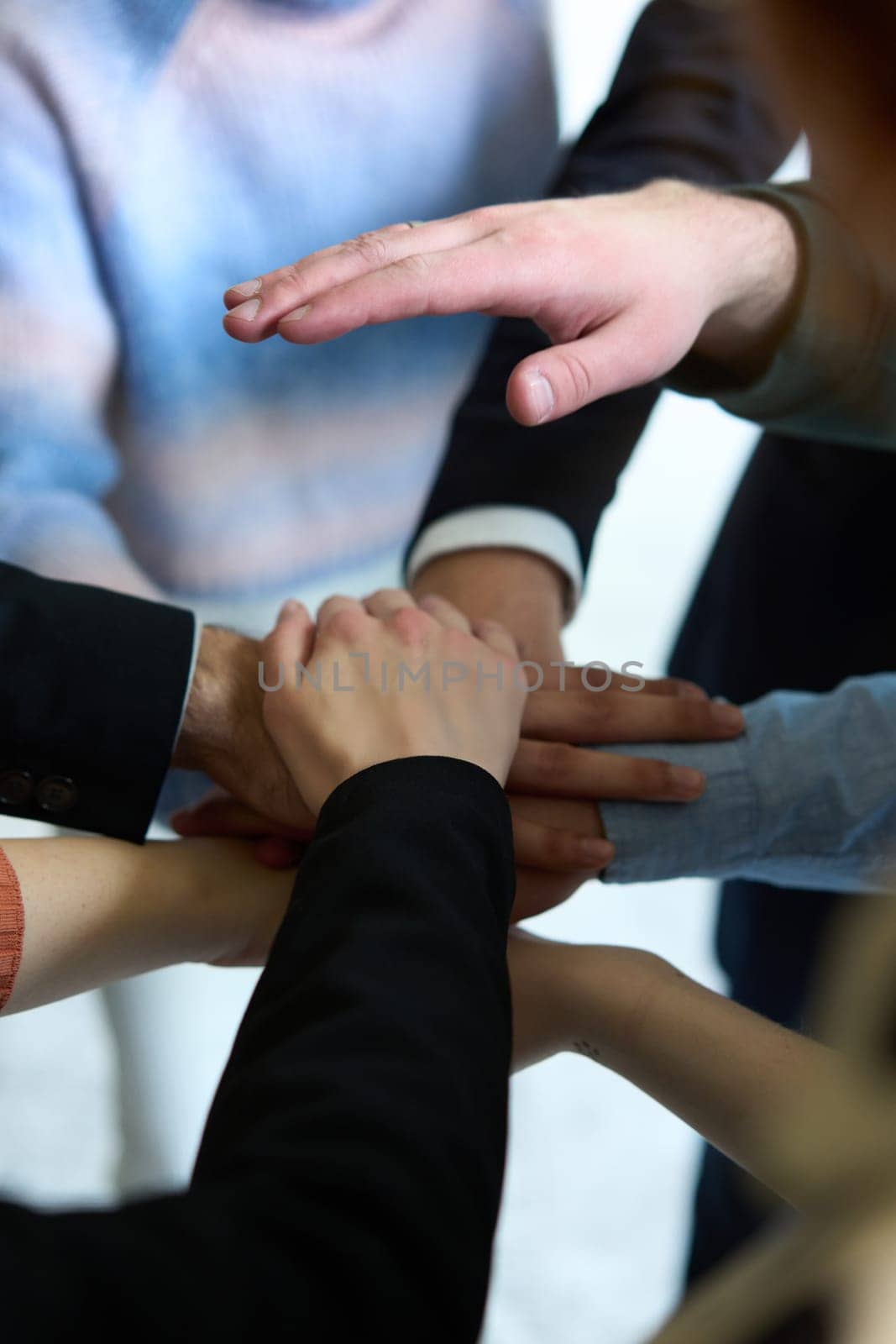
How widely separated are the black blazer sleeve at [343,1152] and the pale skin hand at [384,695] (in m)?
0.13

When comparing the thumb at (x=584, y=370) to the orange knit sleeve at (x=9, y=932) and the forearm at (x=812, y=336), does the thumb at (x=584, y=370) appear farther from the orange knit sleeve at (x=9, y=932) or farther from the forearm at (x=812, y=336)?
the orange knit sleeve at (x=9, y=932)

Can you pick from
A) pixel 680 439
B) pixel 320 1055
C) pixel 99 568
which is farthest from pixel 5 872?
pixel 680 439

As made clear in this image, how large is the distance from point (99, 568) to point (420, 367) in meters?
0.32

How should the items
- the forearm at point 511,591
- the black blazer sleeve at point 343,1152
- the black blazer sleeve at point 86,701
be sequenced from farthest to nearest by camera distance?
the forearm at point 511,591, the black blazer sleeve at point 86,701, the black blazer sleeve at point 343,1152

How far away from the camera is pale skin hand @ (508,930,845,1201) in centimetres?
49

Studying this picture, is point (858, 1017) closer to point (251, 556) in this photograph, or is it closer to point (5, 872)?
point (5, 872)

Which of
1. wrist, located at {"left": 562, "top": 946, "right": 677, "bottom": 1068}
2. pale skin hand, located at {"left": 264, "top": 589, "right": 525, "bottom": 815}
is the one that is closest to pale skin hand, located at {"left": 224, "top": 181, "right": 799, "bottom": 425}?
pale skin hand, located at {"left": 264, "top": 589, "right": 525, "bottom": 815}

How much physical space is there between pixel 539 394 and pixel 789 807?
312 millimetres

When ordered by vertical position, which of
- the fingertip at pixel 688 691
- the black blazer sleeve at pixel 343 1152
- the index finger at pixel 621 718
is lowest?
the black blazer sleeve at pixel 343 1152

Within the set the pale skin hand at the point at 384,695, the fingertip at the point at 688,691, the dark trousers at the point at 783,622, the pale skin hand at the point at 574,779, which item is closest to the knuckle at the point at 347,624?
the pale skin hand at the point at 384,695

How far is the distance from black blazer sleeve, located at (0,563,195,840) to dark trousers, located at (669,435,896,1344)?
539 millimetres

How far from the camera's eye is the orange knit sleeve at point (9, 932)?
0.53 metres

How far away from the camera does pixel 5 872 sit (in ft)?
1.80

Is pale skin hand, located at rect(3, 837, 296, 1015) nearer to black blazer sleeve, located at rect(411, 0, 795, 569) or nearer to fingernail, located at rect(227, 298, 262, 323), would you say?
fingernail, located at rect(227, 298, 262, 323)
